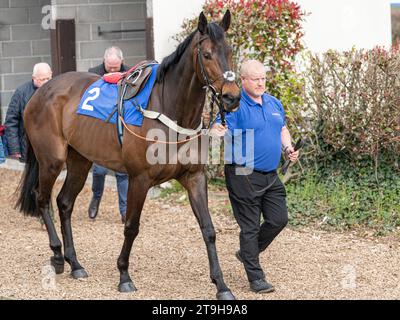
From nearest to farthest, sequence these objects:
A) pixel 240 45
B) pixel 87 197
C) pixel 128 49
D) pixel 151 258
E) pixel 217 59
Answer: pixel 217 59 → pixel 151 258 → pixel 240 45 → pixel 87 197 → pixel 128 49

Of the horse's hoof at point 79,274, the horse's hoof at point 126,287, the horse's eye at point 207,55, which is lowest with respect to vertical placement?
the horse's hoof at point 79,274

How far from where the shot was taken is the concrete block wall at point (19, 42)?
510 inches

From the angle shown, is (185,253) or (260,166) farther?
(185,253)

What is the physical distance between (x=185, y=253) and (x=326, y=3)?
177 inches

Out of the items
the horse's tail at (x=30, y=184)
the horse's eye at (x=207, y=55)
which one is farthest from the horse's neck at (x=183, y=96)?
the horse's tail at (x=30, y=184)

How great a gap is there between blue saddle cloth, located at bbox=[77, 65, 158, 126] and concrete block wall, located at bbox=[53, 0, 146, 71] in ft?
16.4

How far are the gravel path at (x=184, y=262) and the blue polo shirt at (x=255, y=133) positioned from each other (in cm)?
100

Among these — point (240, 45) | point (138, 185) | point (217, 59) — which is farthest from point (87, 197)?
point (217, 59)

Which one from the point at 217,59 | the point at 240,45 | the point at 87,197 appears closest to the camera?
the point at 217,59

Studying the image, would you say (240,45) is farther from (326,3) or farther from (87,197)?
(87,197)

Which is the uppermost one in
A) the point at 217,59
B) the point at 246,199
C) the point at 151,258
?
the point at 217,59

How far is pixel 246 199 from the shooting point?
6297 millimetres

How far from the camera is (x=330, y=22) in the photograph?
35.0ft

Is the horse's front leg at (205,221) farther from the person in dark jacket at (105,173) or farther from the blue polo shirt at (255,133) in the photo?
the person in dark jacket at (105,173)
